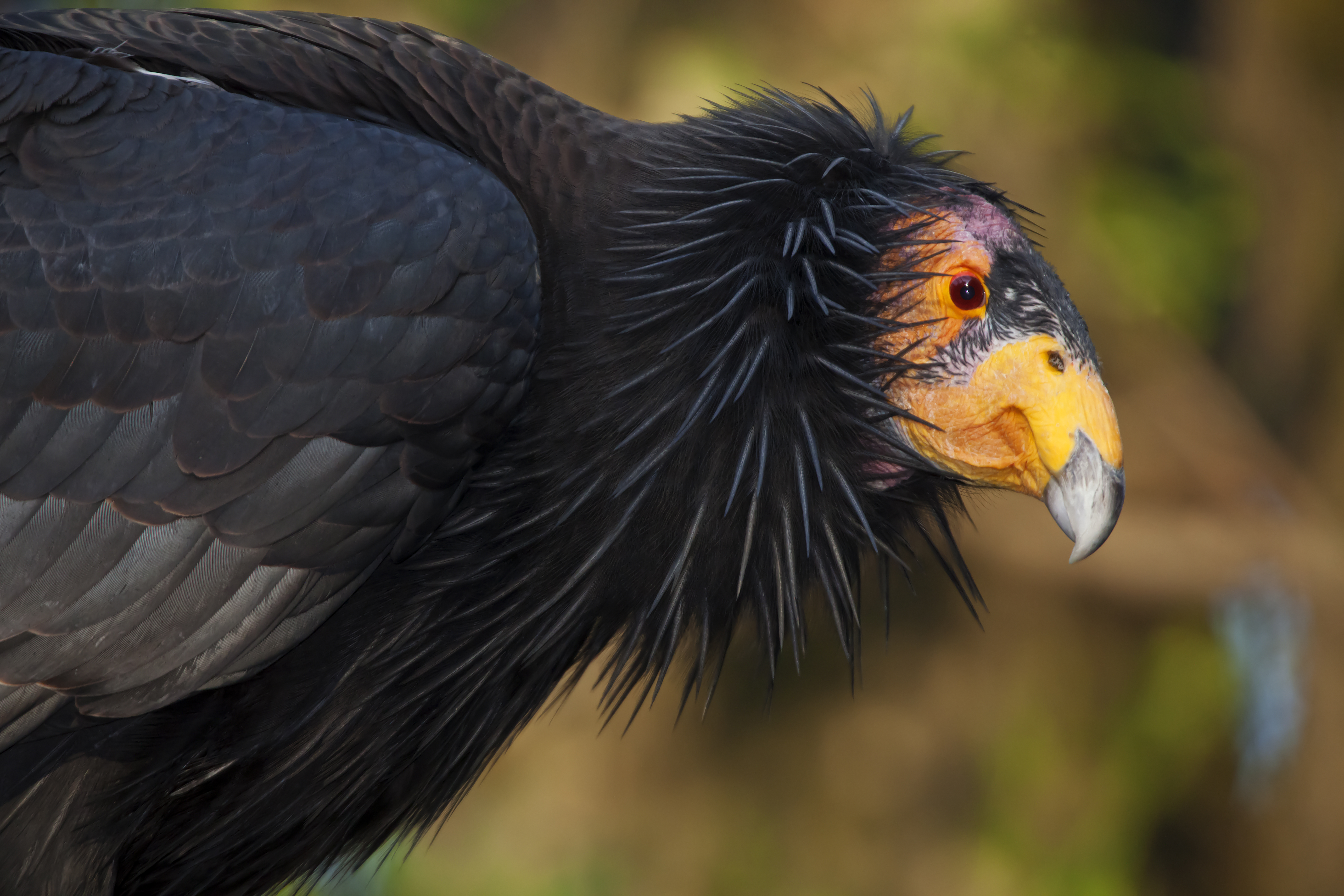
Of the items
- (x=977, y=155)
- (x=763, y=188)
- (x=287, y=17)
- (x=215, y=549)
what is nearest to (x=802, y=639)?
(x=763, y=188)

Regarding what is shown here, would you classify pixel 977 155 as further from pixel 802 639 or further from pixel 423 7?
pixel 802 639

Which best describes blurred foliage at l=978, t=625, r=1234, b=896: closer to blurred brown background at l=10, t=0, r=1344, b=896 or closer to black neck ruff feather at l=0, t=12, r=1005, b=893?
blurred brown background at l=10, t=0, r=1344, b=896

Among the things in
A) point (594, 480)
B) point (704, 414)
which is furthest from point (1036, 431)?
point (594, 480)

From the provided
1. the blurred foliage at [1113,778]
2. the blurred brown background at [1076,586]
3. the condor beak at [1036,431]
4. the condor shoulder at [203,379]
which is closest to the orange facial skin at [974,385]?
the condor beak at [1036,431]

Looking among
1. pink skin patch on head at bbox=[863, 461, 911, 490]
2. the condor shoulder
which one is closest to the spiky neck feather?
pink skin patch on head at bbox=[863, 461, 911, 490]

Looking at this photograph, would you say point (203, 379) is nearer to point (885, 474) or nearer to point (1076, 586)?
point (885, 474)

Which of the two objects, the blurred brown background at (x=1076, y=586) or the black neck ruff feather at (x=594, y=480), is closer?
the black neck ruff feather at (x=594, y=480)

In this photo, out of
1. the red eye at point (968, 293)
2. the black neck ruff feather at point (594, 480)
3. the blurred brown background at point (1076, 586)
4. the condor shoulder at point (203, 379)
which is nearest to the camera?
the condor shoulder at point (203, 379)

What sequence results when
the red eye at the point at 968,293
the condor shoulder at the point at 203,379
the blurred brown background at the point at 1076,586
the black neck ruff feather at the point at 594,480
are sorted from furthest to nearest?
the blurred brown background at the point at 1076,586 < the red eye at the point at 968,293 < the black neck ruff feather at the point at 594,480 < the condor shoulder at the point at 203,379

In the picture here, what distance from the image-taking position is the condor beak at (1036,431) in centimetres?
233

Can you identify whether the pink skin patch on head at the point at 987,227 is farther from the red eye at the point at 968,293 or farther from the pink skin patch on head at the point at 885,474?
the pink skin patch on head at the point at 885,474

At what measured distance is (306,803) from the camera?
93.2 inches

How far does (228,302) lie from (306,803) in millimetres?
953

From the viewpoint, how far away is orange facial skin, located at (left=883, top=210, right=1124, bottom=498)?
2391 millimetres
